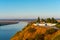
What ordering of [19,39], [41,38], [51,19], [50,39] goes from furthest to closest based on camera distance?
[51,19], [19,39], [41,38], [50,39]

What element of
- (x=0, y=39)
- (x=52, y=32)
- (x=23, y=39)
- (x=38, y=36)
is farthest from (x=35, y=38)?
(x=0, y=39)

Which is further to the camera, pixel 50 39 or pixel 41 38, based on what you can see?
pixel 41 38

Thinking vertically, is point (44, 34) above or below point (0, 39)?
above

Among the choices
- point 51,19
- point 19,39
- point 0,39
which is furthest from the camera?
point 51,19

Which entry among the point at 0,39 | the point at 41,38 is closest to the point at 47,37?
the point at 41,38

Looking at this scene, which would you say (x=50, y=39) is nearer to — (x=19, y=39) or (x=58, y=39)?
(x=58, y=39)

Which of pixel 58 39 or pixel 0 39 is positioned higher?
pixel 58 39

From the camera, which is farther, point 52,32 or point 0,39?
point 0,39

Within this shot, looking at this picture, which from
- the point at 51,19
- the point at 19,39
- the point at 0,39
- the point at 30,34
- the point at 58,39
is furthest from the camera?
the point at 51,19

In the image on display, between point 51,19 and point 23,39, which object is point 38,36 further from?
point 51,19

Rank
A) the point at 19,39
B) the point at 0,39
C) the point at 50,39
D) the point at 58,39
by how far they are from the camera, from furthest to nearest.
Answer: the point at 0,39, the point at 19,39, the point at 50,39, the point at 58,39
